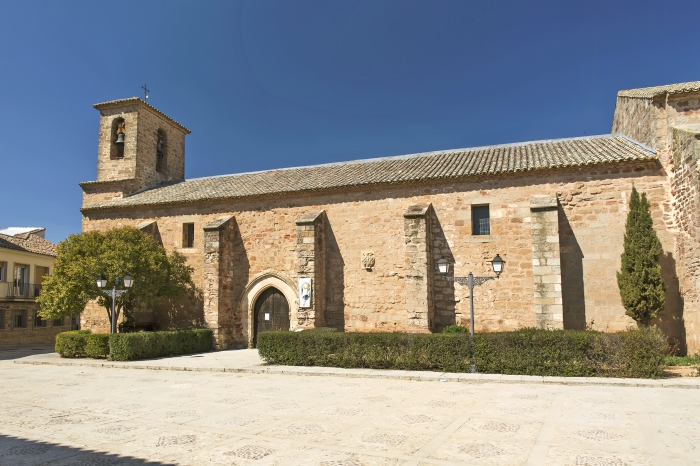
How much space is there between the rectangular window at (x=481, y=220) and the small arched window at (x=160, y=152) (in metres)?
17.8

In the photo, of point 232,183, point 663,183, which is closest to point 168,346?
point 232,183

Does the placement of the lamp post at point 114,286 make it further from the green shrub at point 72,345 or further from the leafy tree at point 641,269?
the leafy tree at point 641,269

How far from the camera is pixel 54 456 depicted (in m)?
5.78

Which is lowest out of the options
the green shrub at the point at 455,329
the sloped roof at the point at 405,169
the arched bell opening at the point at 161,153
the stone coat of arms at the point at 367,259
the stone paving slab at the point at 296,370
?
the stone paving slab at the point at 296,370

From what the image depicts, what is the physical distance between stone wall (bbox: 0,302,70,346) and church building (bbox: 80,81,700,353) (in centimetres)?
857

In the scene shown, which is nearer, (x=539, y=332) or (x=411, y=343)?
(x=539, y=332)

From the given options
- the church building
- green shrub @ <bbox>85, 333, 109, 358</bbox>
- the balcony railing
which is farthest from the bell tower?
green shrub @ <bbox>85, 333, 109, 358</bbox>

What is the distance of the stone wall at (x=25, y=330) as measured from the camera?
27.3 metres

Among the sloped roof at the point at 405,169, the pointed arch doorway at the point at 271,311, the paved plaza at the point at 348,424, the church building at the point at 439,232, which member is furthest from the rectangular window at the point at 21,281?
the paved plaza at the point at 348,424

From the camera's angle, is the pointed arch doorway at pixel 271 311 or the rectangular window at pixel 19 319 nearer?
the pointed arch doorway at pixel 271 311

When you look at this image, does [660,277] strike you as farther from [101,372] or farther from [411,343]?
[101,372]

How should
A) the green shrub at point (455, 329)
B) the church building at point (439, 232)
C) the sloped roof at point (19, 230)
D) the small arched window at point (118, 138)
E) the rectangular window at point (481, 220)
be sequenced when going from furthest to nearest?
the sloped roof at point (19, 230)
the small arched window at point (118, 138)
the rectangular window at point (481, 220)
the green shrub at point (455, 329)
the church building at point (439, 232)

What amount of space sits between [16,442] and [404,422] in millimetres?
5353

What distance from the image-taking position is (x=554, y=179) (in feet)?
53.7
